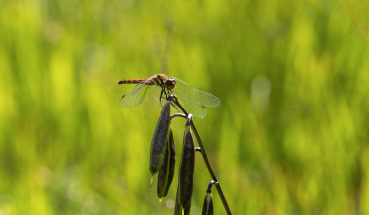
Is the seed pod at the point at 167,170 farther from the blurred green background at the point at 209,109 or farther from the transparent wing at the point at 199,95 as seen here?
the blurred green background at the point at 209,109

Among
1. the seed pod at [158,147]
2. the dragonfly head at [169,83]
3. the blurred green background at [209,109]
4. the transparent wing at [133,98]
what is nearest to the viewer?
the seed pod at [158,147]

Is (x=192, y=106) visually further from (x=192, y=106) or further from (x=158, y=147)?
(x=158, y=147)

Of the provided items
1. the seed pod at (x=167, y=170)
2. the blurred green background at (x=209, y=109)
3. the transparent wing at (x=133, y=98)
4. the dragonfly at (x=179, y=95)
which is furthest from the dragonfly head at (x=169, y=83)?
the blurred green background at (x=209, y=109)

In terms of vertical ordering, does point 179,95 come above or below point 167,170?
above

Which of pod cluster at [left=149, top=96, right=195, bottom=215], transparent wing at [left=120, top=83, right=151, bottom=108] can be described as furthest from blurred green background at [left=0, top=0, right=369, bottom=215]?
pod cluster at [left=149, top=96, right=195, bottom=215]

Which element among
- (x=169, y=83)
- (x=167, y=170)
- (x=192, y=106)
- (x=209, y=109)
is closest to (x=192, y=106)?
(x=192, y=106)

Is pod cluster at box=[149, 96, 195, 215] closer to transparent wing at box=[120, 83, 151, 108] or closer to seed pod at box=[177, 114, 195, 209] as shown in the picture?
seed pod at box=[177, 114, 195, 209]

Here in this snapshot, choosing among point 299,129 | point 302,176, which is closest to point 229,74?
point 299,129
